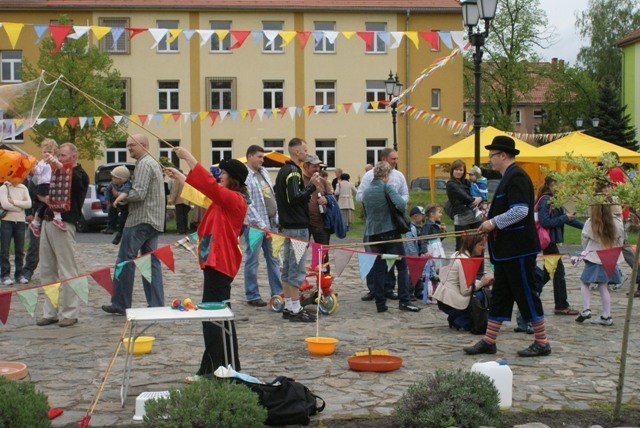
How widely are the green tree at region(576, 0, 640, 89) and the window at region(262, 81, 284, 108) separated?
95.6 feet

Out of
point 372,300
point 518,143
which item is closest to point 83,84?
point 518,143

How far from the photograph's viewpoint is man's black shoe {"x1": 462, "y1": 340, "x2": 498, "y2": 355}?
8.38 metres

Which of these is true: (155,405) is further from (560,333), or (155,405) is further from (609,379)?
(560,333)

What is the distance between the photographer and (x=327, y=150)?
1822 inches

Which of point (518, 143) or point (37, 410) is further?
point (518, 143)

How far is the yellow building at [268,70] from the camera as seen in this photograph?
44531 millimetres

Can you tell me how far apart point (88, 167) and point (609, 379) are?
40.2 metres

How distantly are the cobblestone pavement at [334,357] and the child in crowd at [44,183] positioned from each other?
1.19 metres

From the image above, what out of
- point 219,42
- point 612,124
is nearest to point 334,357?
point 219,42

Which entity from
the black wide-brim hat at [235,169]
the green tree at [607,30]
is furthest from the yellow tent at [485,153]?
the green tree at [607,30]

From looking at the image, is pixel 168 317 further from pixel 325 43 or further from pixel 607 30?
pixel 607 30

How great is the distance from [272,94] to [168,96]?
5.47 m

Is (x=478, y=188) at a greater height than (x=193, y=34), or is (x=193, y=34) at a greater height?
(x=193, y=34)

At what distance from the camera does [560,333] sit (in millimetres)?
9711
